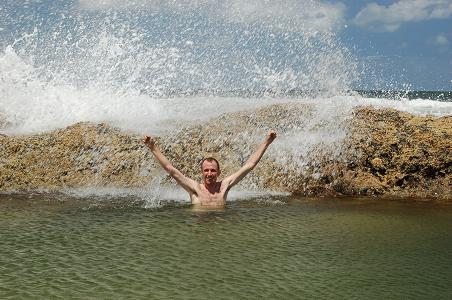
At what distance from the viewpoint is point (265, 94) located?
13820 millimetres

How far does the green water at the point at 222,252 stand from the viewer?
379 centimetres

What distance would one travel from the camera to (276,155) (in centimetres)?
911

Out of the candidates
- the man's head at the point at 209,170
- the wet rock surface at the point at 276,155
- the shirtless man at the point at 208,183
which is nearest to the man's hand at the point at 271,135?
the shirtless man at the point at 208,183

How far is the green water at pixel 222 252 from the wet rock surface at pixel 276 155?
1.59 meters

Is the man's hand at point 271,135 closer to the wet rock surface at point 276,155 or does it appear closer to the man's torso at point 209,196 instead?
the man's torso at point 209,196

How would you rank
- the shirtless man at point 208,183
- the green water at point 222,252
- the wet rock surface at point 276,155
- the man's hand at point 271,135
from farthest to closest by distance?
the wet rock surface at point 276,155 → the shirtless man at point 208,183 → the man's hand at point 271,135 → the green water at point 222,252

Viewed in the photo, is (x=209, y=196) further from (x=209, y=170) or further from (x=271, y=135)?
(x=271, y=135)

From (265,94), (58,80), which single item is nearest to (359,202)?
(265,94)

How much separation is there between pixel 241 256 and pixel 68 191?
4.63 metres

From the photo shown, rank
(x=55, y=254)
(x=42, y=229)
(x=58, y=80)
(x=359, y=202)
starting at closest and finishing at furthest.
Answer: (x=55, y=254), (x=42, y=229), (x=359, y=202), (x=58, y=80)

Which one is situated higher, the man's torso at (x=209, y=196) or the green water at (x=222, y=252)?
the man's torso at (x=209, y=196)

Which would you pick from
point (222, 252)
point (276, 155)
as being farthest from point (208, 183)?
point (222, 252)

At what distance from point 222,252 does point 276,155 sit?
14.9 feet

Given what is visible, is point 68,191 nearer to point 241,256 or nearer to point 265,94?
point 241,256
